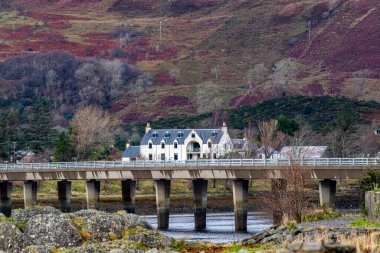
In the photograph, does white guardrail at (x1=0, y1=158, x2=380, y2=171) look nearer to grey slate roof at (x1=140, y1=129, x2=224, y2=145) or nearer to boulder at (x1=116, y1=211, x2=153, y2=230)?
boulder at (x1=116, y1=211, x2=153, y2=230)

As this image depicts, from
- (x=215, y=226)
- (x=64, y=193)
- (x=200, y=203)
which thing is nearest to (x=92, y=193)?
(x=64, y=193)

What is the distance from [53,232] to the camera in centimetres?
4775

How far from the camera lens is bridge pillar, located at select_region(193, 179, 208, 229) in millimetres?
97250

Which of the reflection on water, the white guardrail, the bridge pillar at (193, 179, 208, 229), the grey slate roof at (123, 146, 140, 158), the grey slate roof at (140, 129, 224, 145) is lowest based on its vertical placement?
the reflection on water

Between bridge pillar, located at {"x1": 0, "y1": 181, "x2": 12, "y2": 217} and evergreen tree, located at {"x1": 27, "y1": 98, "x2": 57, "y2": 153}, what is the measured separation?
41.9 metres

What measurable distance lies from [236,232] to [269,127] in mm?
54930

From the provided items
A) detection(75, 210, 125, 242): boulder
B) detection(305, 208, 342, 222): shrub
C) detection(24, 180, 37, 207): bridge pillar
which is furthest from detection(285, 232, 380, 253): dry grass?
detection(24, 180, 37, 207): bridge pillar

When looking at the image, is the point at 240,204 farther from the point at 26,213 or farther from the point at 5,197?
the point at 26,213

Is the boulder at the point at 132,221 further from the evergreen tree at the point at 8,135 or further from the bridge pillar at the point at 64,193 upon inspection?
the evergreen tree at the point at 8,135

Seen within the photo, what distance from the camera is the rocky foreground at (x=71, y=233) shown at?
46.6 meters

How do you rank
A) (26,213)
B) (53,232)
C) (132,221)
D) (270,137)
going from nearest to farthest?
(53,232) < (132,221) < (26,213) < (270,137)

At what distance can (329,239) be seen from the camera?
4462cm

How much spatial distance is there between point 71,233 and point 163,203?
53.8 metres

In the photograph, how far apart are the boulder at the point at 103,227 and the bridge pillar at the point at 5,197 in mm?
70241
